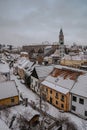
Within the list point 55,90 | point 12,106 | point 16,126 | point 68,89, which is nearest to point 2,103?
point 12,106

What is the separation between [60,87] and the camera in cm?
3478

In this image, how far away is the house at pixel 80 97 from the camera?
29.5 meters

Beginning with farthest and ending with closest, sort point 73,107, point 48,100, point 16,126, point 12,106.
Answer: point 48,100 < point 12,106 < point 73,107 < point 16,126

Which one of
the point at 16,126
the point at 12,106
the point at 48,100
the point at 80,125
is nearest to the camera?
the point at 16,126

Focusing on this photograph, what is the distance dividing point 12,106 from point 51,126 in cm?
1164

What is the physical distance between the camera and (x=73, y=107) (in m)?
31.6

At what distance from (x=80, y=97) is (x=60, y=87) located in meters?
5.90

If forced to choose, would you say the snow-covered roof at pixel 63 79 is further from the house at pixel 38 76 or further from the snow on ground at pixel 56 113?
the snow on ground at pixel 56 113

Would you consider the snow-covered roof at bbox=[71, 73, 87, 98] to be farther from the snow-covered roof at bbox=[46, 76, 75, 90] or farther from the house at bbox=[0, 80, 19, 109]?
the house at bbox=[0, 80, 19, 109]

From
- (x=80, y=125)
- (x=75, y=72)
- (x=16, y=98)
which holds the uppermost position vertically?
(x=75, y=72)

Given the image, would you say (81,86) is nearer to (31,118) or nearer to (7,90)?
(31,118)

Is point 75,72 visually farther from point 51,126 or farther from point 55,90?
point 51,126

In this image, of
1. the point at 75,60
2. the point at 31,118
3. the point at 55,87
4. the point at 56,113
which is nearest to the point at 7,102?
the point at 31,118

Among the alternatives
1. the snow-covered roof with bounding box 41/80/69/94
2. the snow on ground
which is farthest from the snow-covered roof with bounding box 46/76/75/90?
the snow on ground
